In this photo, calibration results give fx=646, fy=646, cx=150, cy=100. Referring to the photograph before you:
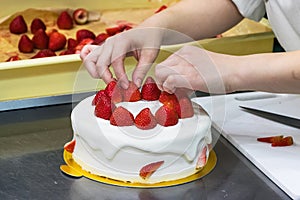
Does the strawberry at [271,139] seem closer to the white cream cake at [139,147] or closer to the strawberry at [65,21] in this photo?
the white cream cake at [139,147]

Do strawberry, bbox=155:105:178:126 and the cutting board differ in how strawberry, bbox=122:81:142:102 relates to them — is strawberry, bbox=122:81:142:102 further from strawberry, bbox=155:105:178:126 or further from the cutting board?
the cutting board

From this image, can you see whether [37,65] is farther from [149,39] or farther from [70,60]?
[149,39]

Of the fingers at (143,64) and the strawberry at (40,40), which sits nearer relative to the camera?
the fingers at (143,64)

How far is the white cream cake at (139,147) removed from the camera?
84cm

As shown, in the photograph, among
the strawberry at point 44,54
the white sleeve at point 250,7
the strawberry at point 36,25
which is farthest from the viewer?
the strawberry at point 36,25

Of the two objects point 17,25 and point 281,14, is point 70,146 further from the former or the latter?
point 17,25

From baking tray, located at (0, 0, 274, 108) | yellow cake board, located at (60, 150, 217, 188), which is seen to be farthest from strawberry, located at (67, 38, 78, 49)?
yellow cake board, located at (60, 150, 217, 188)

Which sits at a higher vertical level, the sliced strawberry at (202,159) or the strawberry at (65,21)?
the sliced strawberry at (202,159)

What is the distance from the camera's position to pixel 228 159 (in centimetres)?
93

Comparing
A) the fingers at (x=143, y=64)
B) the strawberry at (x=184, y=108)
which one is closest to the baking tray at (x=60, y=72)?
the fingers at (x=143, y=64)

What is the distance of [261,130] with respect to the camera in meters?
0.99

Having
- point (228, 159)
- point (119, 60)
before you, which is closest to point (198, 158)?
point (228, 159)

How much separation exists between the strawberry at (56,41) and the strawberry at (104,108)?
507 millimetres

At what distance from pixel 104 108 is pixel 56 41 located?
542mm
